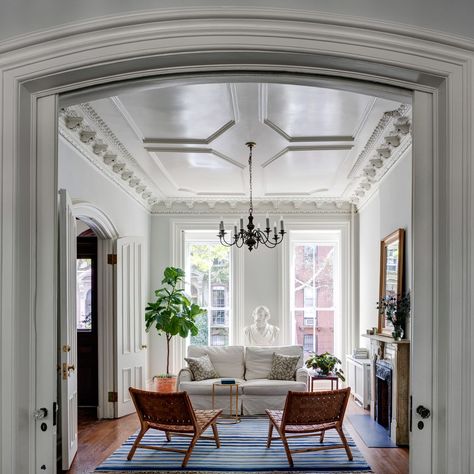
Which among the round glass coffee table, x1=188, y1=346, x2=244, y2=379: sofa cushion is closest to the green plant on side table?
x1=188, y1=346, x2=244, y2=379: sofa cushion

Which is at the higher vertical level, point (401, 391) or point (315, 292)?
point (315, 292)

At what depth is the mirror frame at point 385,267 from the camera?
6.16 meters

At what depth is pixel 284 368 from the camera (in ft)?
25.9

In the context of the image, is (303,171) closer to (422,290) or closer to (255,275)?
(255,275)

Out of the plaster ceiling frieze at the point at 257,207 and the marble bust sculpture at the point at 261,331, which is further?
the plaster ceiling frieze at the point at 257,207

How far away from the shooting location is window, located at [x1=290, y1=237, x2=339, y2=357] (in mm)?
10305

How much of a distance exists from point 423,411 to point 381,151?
182 inches

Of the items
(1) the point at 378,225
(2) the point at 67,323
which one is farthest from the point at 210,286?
(2) the point at 67,323

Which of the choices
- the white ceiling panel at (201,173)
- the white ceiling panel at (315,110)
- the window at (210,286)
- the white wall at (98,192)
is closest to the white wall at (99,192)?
the white wall at (98,192)

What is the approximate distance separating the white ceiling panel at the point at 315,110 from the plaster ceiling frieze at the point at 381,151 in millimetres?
263

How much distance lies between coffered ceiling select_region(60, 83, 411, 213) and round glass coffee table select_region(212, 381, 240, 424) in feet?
9.08

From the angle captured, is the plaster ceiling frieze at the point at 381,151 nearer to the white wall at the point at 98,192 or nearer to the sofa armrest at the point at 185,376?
the white wall at the point at 98,192

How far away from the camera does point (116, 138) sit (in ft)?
19.7

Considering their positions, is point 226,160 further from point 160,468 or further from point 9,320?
point 9,320
